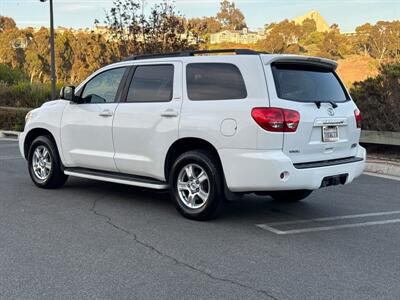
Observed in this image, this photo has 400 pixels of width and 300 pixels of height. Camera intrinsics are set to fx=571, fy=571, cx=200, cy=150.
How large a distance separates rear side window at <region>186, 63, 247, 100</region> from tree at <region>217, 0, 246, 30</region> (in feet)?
271

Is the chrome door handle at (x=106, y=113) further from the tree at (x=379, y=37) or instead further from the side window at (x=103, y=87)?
the tree at (x=379, y=37)

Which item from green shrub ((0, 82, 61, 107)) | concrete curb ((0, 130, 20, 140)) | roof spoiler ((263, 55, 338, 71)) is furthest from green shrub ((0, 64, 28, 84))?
roof spoiler ((263, 55, 338, 71))

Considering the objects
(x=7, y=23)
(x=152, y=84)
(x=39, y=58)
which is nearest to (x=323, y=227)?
(x=152, y=84)

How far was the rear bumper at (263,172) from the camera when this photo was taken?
586 centimetres

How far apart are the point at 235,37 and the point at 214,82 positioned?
8137cm

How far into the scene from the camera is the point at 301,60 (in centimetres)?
646

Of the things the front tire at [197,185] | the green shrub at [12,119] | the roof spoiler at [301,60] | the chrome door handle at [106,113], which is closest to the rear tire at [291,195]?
the front tire at [197,185]

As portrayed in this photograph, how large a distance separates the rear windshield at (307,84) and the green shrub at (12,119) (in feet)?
47.5

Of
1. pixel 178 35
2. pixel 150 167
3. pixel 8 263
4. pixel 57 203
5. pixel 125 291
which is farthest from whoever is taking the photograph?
pixel 178 35

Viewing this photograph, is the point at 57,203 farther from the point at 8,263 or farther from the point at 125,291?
the point at 125,291

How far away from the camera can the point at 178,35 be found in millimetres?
20859

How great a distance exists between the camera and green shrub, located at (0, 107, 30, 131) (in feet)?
63.3

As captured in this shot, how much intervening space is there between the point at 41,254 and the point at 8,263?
0.34 m

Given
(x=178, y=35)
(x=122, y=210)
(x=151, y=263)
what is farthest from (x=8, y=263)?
Answer: (x=178, y=35)
